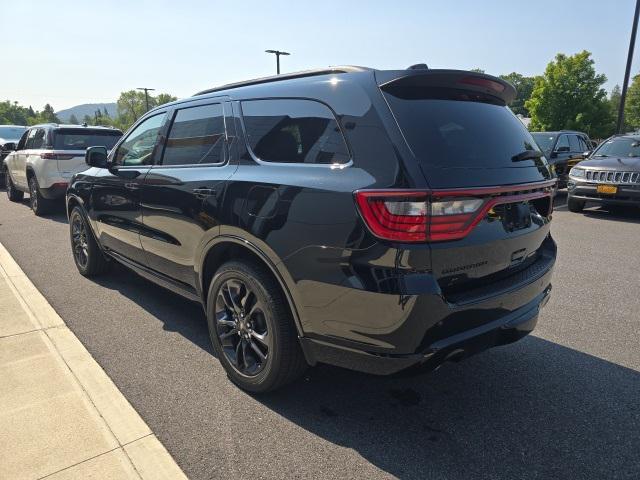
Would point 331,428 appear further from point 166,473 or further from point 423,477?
point 166,473

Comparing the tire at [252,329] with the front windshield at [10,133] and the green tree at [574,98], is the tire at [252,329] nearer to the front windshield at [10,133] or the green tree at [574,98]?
the front windshield at [10,133]

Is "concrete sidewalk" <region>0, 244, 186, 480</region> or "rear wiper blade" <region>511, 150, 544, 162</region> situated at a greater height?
"rear wiper blade" <region>511, 150, 544, 162</region>

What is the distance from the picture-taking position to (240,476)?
211cm

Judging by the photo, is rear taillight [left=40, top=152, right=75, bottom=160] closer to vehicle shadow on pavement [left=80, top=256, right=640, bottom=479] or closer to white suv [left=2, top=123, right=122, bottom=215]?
white suv [left=2, top=123, right=122, bottom=215]

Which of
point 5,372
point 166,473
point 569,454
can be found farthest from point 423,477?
point 5,372

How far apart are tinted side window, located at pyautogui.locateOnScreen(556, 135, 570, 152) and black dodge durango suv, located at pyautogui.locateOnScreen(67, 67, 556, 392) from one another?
33.7 ft

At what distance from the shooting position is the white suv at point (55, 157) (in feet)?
28.7

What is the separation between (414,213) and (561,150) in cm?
1152

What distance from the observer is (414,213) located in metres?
1.98

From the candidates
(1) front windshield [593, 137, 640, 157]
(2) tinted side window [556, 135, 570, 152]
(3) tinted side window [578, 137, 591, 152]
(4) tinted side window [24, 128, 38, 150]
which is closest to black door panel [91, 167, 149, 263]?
(4) tinted side window [24, 128, 38, 150]

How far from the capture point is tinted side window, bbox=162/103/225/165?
9.89ft

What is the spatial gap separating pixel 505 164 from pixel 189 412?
7.24ft

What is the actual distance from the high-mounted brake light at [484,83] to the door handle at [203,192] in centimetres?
159

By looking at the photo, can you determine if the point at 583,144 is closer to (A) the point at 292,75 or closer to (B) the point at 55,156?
(A) the point at 292,75
